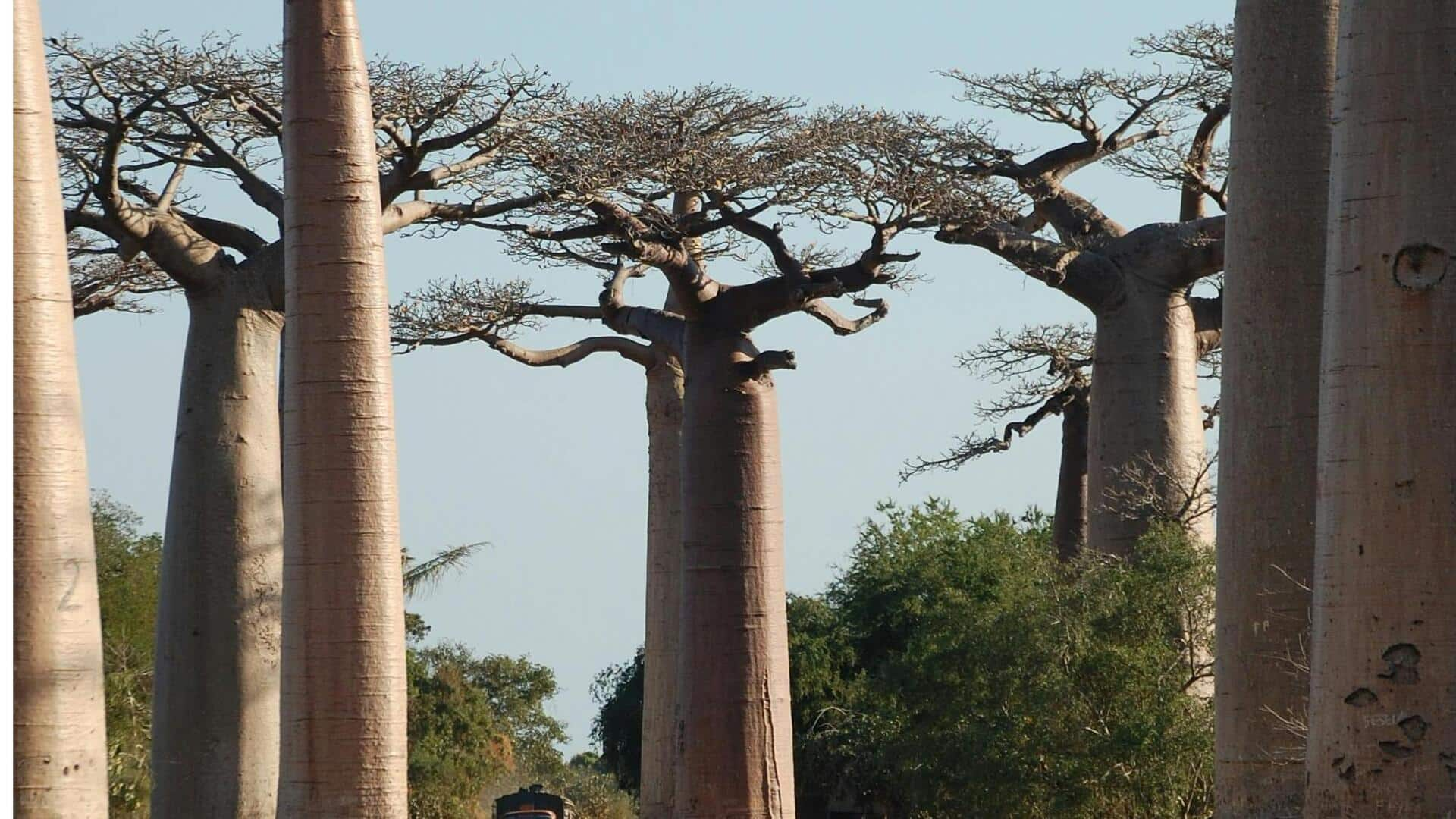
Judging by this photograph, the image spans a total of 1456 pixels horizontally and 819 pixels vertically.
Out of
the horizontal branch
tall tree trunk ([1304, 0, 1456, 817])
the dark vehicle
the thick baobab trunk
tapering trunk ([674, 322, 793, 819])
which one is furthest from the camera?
the dark vehicle

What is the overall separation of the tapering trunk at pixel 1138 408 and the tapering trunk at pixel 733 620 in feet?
8.37

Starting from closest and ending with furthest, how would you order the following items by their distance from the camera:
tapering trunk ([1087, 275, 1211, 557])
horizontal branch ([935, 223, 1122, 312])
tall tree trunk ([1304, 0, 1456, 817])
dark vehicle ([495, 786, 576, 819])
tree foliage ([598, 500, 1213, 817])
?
1. tall tree trunk ([1304, 0, 1456, 817])
2. tree foliage ([598, 500, 1213, 817])
3. tapering trunk ([1087, 275, 1211, 557])
4. horizontal branch ([935, 223, 1122, 312])
5. dark vehicle ([495, 786, 576, 819])

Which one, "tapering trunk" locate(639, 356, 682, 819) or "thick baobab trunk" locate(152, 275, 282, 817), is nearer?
"thick baobab trunk" locate(152, 275, 282, 817)

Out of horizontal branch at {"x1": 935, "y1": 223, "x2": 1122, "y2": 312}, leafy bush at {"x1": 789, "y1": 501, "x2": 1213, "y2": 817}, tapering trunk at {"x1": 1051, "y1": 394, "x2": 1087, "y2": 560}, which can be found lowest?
leafy bush at {"x1": 789, "y1": 501, "x2": 1213, "y2": 817}

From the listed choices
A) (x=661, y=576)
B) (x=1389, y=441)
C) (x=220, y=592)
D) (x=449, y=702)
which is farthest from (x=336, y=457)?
→ (x=449, y=702)

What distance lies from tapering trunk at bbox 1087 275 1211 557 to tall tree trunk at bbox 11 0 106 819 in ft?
25.3

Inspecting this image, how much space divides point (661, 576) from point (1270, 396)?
6.92 metres

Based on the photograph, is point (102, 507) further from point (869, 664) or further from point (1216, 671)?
point (1216, 671)

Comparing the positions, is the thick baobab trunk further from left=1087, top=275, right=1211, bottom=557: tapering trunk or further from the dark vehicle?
left=1087, top=275, right=1211, bottom=557: tapering trunk

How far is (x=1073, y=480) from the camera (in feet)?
47.9

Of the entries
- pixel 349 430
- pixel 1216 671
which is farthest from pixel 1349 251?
pixel 349 430

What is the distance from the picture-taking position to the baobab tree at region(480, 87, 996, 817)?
31.8ft

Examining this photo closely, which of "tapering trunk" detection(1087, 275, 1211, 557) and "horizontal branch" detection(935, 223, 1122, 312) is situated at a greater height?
"horizontal branch" detection(935, 223, 1122, 312)

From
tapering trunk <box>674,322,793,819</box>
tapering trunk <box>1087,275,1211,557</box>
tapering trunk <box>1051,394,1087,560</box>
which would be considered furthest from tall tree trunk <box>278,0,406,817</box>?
tapering trunk <box>1051,394,1087,560</box>
